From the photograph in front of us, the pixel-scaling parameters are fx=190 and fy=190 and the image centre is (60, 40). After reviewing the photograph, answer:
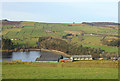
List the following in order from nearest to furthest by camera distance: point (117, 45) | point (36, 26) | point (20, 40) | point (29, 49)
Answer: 1. point (117, 45)
2. point (29, 49)
3. point (20, 40)
4. point (36, 26)

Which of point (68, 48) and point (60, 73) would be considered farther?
point (68, 48)

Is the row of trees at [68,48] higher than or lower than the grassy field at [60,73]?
lower

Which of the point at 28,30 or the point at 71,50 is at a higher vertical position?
the point at 28,30

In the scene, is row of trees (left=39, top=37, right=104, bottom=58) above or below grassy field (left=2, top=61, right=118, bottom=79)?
below

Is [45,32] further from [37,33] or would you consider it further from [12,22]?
[12,22]

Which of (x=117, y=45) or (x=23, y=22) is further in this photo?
(x=23, y=22)

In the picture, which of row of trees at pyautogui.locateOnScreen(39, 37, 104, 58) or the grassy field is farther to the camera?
row of trees at pyautogui.locateOnScreen(39, 37, 104, 58)

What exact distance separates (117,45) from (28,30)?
2767 inches

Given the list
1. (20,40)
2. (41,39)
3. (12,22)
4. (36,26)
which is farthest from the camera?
(12,22)

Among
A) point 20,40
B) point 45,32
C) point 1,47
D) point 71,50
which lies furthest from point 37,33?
point 71,50

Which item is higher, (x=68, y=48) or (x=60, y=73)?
(x=60, y=73)

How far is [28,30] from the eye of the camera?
133m

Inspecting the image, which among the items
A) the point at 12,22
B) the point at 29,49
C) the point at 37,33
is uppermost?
the point at 12,22

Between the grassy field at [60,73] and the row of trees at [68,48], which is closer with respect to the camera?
the grassy field at [60,73]
